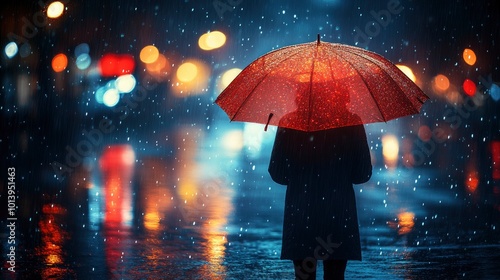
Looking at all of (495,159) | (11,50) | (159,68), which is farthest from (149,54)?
(495,159)

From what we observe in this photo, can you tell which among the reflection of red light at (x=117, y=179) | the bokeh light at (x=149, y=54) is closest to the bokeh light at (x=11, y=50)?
the bokeh light at (x=149, y=54)

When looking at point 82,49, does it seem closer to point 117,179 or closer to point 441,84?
point 441,84

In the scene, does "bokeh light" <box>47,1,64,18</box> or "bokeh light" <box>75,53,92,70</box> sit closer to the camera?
"bokeh light" <box>47,1,64,18</box>

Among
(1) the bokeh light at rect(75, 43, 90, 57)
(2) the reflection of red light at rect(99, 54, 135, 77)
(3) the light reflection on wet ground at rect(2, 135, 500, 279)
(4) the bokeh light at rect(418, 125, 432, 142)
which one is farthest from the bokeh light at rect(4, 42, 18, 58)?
(3) the light reflection on wet ground at rect(2, 135, 500, 279)

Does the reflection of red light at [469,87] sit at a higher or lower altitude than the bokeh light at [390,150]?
higher

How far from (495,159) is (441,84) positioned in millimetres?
18258

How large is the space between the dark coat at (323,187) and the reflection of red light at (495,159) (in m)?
11.1

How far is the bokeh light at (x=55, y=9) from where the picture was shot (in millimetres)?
31577

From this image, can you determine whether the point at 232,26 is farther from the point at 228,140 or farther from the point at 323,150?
the point at 323,150

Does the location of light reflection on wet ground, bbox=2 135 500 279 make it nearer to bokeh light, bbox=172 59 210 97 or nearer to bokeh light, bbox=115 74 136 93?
bokeh light, bbox=115 74 136 93

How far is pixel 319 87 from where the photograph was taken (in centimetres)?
530

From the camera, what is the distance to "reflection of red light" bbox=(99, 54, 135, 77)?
131 feet

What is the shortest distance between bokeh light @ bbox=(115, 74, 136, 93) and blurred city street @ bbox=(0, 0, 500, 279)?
9cm

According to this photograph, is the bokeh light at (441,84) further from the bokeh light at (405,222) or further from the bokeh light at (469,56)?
the bokeh light at (405,222)
